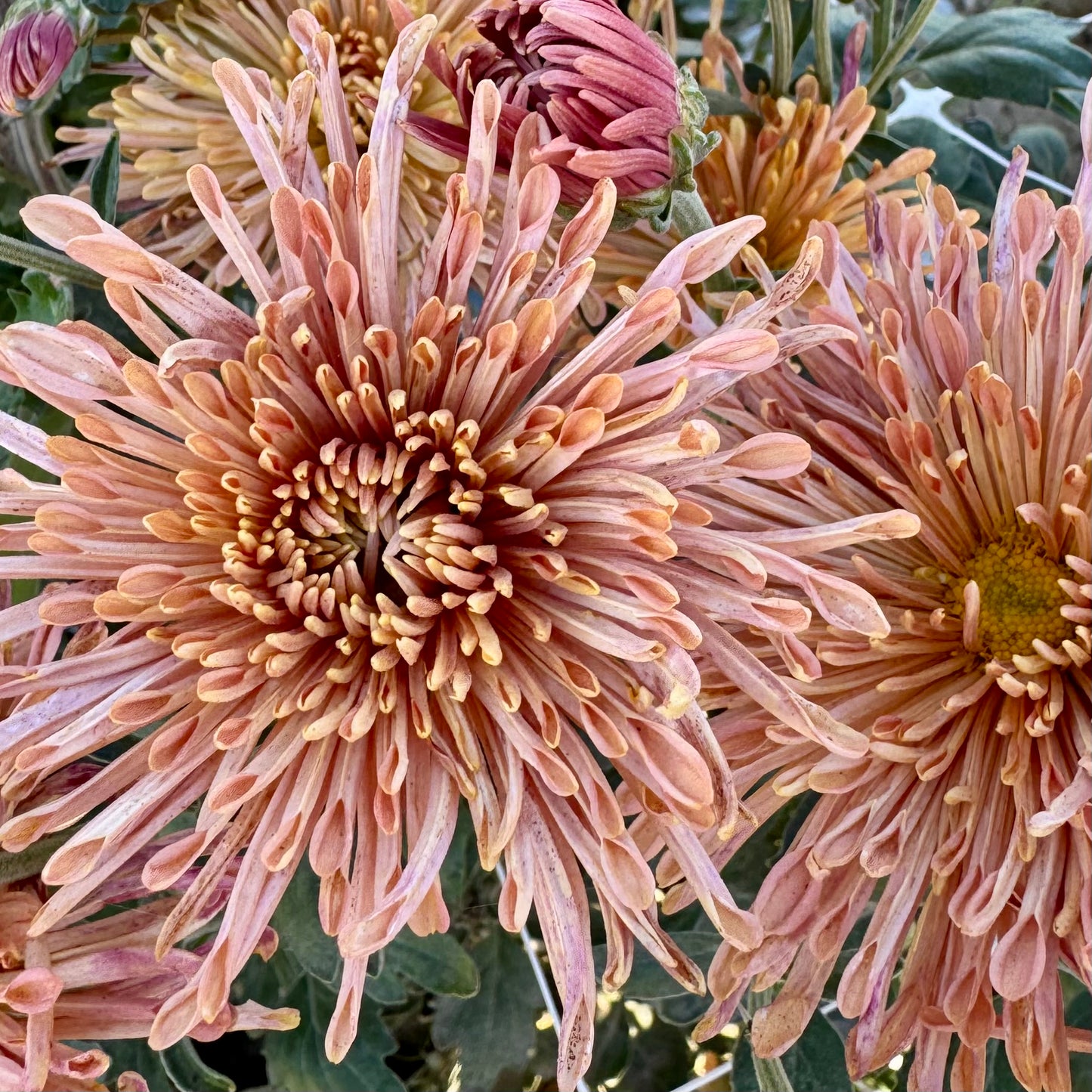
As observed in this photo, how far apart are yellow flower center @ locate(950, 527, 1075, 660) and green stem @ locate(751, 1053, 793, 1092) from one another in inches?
8.5

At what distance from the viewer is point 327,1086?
70cm

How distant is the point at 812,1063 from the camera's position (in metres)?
0.62

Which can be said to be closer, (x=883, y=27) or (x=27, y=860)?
(x=27, y=860)

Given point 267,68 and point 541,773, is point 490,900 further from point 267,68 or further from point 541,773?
point 267,68

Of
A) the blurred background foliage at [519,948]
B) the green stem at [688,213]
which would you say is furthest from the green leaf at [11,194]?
the green stem at [688,213]

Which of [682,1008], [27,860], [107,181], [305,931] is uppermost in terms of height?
[107,181]

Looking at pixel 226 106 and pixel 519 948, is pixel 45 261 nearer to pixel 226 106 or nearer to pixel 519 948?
pixel 226 106

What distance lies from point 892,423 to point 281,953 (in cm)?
52

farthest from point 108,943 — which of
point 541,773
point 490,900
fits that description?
point 490,900

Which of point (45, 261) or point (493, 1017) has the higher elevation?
point (45, 261)

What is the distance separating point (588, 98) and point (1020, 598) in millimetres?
293

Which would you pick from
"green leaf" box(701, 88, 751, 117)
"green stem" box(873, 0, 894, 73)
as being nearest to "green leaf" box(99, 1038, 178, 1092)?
"green leaf" box(701, 88, 751, 117)

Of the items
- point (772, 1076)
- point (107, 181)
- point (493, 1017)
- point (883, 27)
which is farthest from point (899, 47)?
point (493, 1017)

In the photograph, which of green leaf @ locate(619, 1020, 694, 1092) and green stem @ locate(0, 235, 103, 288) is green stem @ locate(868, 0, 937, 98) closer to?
green stem @ locate(0, 235, 103, 288)
